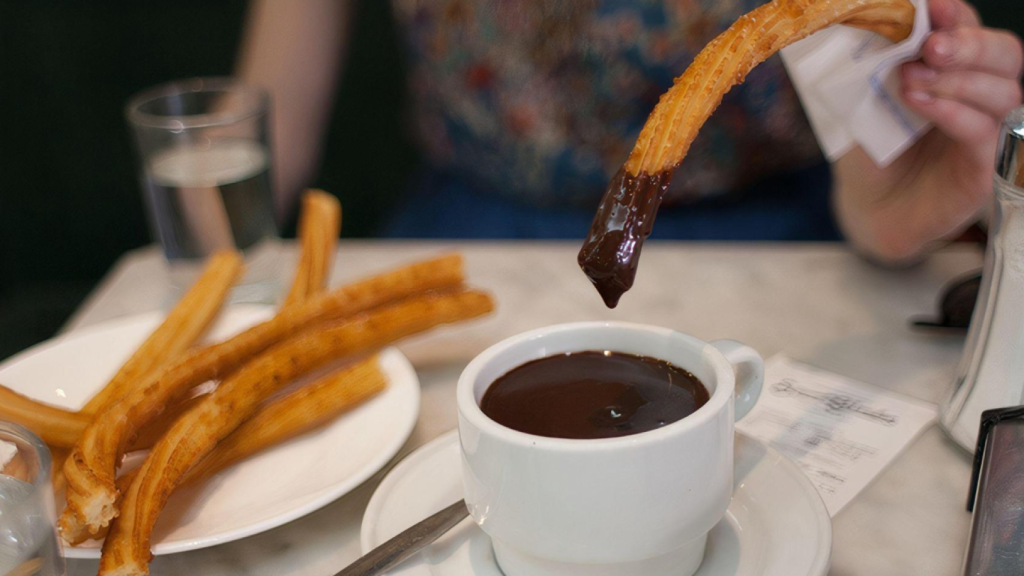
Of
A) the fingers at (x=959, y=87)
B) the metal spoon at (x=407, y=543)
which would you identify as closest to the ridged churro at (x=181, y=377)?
the metal spoon at (x=407, y=543)

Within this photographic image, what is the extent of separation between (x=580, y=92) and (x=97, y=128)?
120 cm

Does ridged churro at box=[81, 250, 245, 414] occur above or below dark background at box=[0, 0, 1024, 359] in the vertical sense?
above

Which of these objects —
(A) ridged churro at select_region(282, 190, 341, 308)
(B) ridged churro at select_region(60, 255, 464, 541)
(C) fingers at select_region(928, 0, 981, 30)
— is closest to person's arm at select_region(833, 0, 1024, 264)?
(C) fingers at select_region(928, 0, 981, 30)

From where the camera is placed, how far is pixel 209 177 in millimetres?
876

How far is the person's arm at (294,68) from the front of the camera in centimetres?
131

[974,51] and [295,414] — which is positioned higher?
[974,51]

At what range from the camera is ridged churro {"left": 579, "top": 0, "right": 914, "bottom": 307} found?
46 centimetres

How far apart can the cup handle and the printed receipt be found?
0.10 meters

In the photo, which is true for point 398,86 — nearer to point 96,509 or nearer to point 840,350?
point 840,350

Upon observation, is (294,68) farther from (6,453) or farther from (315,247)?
(6,453)

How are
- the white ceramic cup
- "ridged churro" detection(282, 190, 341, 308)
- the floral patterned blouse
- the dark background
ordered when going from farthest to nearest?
1. the dark background
2. the floral patterned blouse
3. "ridged churro" detection(282, 190, 341, 308)
4. the white ceramic cup

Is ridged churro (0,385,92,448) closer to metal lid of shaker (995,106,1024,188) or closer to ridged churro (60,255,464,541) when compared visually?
ridged churro (60,255,464,541)

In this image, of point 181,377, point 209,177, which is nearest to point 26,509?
point 181,377

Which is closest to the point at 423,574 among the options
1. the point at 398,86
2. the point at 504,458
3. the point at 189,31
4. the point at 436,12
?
the point at 504,458
